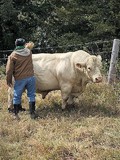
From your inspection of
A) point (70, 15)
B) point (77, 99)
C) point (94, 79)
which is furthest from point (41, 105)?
point (70, 15)

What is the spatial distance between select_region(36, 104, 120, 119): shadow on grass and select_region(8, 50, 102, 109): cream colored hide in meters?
0.16

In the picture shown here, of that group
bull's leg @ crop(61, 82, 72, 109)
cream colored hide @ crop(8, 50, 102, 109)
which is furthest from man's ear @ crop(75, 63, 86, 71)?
bull's leg @ crop(61, 82, 72, 109)

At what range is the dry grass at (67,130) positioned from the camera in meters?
7.12

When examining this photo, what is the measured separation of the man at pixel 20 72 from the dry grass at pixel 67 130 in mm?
352

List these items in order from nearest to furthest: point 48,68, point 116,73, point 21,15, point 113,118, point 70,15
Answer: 1. point 113,118
2. point 48,68
3. point 116,73
4. point 70,15
5. point 21,15

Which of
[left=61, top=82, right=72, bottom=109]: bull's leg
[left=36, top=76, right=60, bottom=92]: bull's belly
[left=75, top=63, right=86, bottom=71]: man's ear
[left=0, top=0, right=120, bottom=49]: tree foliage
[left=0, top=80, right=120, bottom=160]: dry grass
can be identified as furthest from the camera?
[left=0, top=0, right=120, bottom=49]: tree foliage

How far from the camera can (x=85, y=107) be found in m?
9.43

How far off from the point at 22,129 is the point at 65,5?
404 inches

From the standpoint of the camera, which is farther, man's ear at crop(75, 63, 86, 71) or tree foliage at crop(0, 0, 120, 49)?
tree foliage at crop(0, 0, 120, 49)

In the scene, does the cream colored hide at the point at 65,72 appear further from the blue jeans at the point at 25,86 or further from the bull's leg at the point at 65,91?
the blue jeans at the point at 25,86

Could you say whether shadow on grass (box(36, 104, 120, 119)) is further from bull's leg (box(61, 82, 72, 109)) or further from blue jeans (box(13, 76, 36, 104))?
blue jeans (box(13, 76, 36, 104))

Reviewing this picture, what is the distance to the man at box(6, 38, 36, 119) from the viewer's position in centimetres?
874

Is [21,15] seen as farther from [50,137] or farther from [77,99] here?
[50,137]

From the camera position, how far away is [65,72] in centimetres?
912
